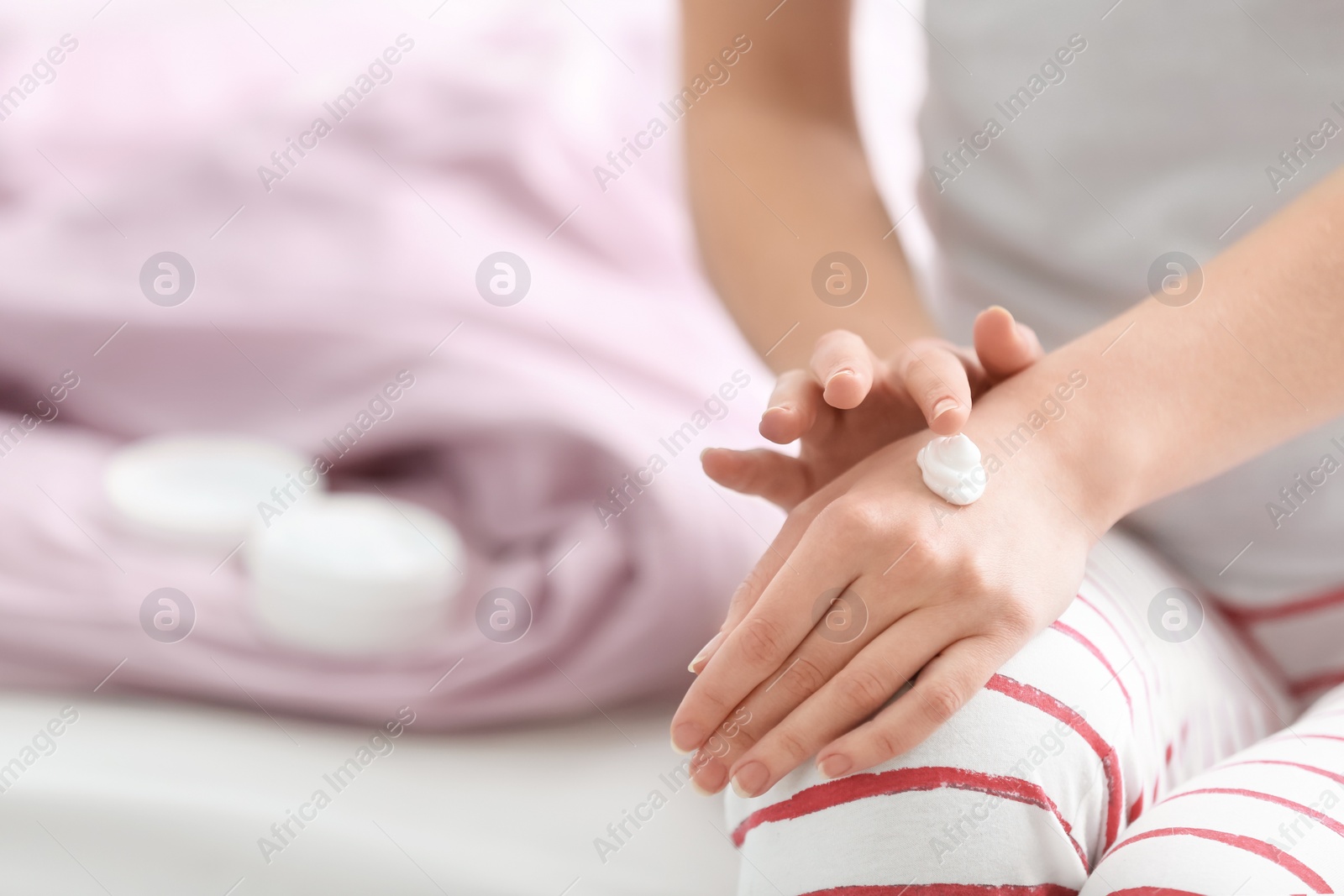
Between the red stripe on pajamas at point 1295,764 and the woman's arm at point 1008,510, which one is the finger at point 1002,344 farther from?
the red stripe on pajamas at point 1295,764

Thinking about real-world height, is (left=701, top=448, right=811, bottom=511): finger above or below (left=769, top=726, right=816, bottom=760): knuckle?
above

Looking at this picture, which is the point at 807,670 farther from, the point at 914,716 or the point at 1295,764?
the point at 1295,764

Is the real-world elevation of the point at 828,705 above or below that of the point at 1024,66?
below

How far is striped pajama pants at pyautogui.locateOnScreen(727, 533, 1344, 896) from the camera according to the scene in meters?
0.38

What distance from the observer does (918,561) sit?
416 millimetres

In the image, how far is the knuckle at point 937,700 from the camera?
400 millimetres

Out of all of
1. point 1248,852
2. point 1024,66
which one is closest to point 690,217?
point 1024,66

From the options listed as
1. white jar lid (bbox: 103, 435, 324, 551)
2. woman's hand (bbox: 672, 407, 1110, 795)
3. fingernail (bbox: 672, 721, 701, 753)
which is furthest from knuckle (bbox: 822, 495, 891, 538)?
white jar lid (bbox: 103, 435, 324, 551)

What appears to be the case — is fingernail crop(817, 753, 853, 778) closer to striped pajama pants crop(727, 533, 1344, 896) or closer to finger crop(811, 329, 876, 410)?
striped pajama pants crop(727, 533, 1344, 896)

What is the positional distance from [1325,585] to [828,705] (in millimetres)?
298

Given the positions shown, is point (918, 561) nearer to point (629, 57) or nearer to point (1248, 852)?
point (1248, 852)

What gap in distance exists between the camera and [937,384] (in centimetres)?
Answer: 45

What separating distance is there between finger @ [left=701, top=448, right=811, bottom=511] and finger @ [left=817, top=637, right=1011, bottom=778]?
0.44ft

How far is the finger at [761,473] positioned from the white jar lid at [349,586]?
0.19 m
